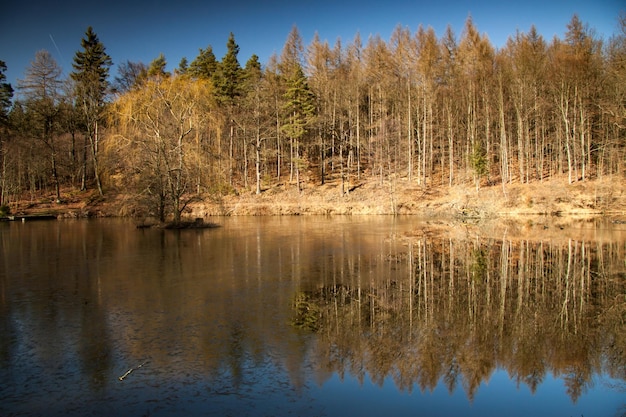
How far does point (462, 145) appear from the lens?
163ft

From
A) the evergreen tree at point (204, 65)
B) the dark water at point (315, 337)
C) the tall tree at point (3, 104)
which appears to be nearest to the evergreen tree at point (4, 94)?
the tall tree at point (3, 104)

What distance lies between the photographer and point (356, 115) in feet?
163

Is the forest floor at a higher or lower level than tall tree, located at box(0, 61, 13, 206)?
lower

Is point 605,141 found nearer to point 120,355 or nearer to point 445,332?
point 445,332

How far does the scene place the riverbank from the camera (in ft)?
115

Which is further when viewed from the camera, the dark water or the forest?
the forest

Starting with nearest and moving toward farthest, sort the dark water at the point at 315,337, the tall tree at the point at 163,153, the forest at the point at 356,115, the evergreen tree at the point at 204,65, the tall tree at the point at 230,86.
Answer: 1. the dark water at the point at 315,337
2. the tall tree at the point at 163,153
3. the forest at the point at 356,115
4. the tall tree at the point at 230,86
5. the evergreen tree at the point at 204,65

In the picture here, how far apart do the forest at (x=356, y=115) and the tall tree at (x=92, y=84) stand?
0.16m

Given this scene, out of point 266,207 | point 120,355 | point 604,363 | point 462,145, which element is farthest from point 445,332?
point 462,145

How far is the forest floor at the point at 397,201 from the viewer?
35125 millimetres

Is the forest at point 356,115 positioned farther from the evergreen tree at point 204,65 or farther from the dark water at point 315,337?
the dark water at point 315,337

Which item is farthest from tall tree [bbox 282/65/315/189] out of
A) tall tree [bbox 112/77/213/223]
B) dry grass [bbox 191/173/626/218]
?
tall tree [bbox 112/77/213/223]

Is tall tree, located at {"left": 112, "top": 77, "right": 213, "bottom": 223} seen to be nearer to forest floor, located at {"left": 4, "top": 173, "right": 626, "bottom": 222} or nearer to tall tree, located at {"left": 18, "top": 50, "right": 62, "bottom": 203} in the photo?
forest floor, located at {"left": 4, "top": 173, "right": 626, "bottom": 222}

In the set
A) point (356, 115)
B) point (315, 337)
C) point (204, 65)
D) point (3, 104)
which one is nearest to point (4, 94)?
point (3, 104)
